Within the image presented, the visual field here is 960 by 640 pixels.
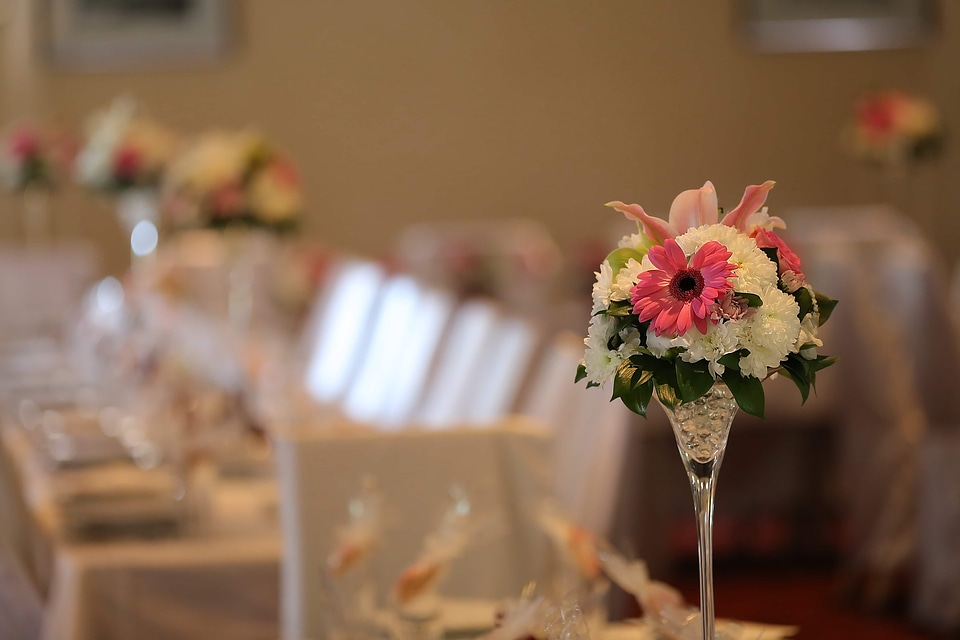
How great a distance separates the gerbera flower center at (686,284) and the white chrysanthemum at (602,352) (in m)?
0.07

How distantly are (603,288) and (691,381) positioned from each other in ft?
0.37

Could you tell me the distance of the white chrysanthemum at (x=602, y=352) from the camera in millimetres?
1127

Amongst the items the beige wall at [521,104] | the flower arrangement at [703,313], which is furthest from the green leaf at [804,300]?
the beige wall at [521,104]

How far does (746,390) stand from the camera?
3.60 feet

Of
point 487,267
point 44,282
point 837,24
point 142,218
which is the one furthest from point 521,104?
point 142,218

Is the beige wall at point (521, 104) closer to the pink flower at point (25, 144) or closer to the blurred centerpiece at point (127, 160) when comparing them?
the pink flower at point (25, 144)

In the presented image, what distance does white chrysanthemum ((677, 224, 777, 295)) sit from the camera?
1.08 metres

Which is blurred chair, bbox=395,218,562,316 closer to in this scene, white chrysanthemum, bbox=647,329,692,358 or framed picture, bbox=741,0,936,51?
framed picture, bbox=741,0,936,51

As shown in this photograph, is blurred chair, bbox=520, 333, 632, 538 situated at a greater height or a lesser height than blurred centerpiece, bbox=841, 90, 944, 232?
lesser

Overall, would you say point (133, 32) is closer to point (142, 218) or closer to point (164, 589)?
point (142, 218)

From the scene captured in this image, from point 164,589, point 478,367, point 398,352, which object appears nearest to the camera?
point 164,589

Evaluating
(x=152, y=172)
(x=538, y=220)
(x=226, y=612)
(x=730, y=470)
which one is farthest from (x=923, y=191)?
(x=226, y=612)

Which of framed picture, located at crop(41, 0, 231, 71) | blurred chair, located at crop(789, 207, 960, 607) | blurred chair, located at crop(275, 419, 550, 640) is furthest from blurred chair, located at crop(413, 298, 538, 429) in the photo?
framed picture, located at crop(41, 0, 231, 71)

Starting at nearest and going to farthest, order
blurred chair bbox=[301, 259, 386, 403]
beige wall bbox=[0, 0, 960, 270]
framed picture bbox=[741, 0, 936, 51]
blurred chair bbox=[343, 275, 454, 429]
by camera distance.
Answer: blurred chair bbox=[343, 275, 454, 429] → blurred chair bbox=[301, 259, 386, 403] → beige wall bbox=[0, 0, 960, 270] → framed picture bbox=[741, 0, 936, 51]
